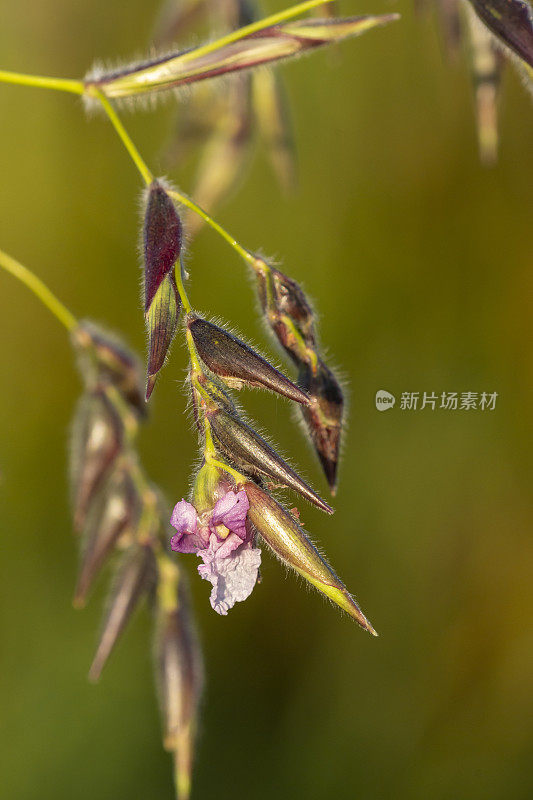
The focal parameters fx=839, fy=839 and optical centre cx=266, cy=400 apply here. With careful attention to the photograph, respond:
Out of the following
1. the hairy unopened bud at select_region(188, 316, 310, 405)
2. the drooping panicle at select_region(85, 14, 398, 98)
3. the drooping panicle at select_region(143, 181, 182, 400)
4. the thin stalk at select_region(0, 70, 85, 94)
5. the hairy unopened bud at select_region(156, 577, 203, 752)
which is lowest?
the hairy unopened bud at select_region(156, 577, 203, 752)

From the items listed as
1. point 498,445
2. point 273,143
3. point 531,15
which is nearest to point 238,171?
point 273,143

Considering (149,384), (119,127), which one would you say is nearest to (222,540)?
(149,384)

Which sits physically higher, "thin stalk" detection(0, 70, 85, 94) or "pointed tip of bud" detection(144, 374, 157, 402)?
"thin stalk" detection(0, 70, 85, 94)

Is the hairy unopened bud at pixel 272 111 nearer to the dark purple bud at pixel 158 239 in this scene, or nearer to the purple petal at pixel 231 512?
the dark purple bud at pixel 158 239

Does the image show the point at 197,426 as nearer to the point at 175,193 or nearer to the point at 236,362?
the point at 236,362

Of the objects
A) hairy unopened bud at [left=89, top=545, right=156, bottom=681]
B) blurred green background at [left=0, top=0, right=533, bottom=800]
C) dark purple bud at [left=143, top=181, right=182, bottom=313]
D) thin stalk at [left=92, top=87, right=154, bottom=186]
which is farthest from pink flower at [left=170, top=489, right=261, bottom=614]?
blurred green background at [left=0, top=0, right=533, bottom=800]

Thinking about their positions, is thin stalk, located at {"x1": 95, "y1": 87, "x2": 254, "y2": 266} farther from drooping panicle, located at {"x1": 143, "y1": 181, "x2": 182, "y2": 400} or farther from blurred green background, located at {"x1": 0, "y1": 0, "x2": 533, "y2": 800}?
blurred green background, located at {"x1": 0, "y1": 0, "x2": 533, "y2": 800}
